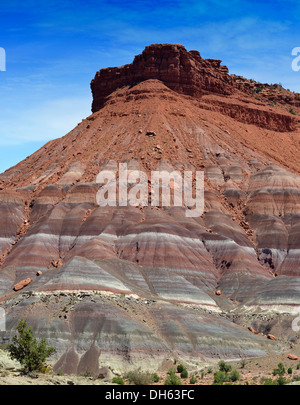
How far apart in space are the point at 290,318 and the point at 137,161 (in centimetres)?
4355

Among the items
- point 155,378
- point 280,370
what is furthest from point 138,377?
point 280,370

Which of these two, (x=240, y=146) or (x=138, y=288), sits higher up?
(x=240, y=146)

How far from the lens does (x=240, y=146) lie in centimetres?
13188

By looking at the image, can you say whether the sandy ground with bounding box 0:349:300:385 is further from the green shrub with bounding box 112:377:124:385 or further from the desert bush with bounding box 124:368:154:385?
the desert bush with bounding box 124:368:154:385

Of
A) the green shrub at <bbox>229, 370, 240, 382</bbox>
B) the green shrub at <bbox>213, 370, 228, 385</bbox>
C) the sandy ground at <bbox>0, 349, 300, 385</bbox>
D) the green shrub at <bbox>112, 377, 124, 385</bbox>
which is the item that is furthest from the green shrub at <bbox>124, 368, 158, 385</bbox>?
the green shrub at <bbox>229, 370, 240, 382</bbox>

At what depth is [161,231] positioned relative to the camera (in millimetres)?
96938

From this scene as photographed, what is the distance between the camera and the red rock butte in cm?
6894

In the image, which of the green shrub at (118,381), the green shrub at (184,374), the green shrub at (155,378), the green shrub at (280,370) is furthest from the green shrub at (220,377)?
the green shrub at (118,381)

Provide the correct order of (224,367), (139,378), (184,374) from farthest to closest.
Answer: (224,367), (184,374), (139,378)

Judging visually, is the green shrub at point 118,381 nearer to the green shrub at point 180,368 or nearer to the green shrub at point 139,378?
the green shrub at point 139,378

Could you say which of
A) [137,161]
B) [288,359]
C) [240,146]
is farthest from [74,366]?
[240,146]

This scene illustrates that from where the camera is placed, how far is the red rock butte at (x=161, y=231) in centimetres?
6894

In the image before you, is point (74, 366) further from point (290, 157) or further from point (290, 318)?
point (290, 157)

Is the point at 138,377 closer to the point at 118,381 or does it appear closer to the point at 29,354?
the point at 118,381
